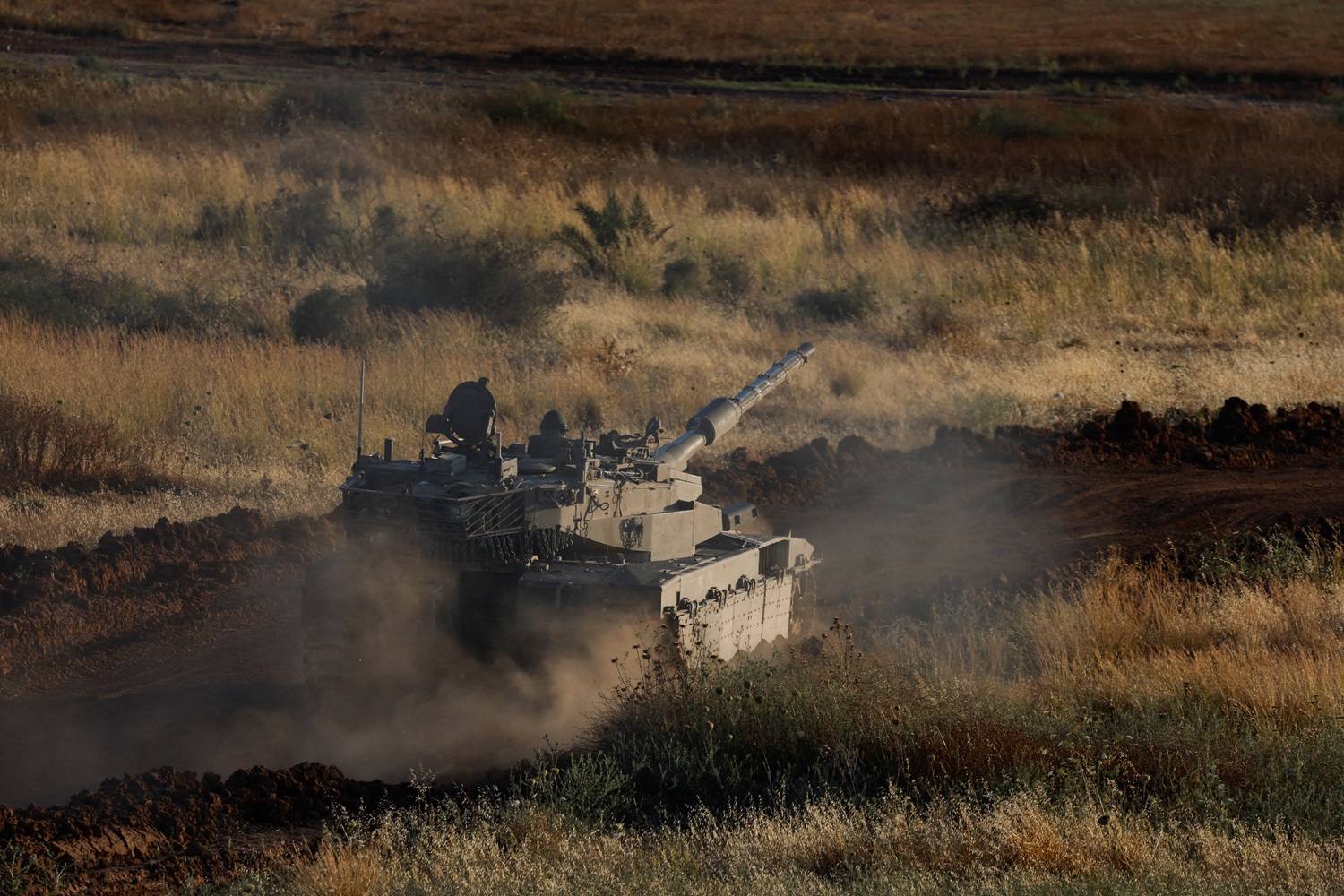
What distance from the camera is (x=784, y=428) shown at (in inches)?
711

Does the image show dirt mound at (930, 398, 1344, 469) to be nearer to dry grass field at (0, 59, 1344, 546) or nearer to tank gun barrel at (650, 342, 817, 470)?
dry grass field at (0, 59, 1344, 546)

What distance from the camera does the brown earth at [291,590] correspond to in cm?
820

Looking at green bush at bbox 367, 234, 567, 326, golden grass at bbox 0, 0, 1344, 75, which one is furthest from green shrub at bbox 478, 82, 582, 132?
golden grass at bbox 0, 0, 1344, 75

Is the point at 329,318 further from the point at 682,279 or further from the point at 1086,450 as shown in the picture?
the point at 1086,450

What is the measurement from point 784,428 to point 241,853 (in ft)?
36.6

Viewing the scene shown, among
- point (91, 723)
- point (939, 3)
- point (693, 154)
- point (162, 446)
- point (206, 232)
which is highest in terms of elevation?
point (939, 3)

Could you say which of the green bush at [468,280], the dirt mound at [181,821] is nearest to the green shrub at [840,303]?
the green bush at [468,280]

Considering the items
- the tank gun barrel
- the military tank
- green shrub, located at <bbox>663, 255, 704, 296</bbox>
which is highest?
green shrub, located at <bbox>663, 255, 704, 296</bbox>

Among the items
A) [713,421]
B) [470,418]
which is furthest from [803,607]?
[470,418]

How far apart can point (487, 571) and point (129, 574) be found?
12.8 feet

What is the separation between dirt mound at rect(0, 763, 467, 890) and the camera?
7438mm

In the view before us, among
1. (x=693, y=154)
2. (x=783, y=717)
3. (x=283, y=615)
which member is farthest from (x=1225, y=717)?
(x=693, y=154)

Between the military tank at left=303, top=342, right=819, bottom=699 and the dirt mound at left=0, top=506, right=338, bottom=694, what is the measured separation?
8.08ft

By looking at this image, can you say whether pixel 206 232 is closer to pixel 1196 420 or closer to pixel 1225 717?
pixel 1196 420
